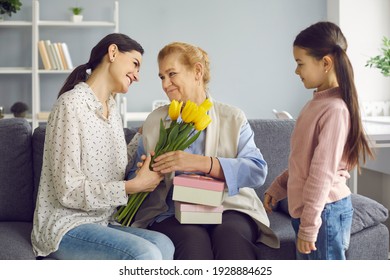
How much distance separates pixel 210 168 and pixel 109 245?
0.41 metres

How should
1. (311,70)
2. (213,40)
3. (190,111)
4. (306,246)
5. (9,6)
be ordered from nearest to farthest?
(306,246) < (311,70) < (190,111) < (9,6) < (213,40)

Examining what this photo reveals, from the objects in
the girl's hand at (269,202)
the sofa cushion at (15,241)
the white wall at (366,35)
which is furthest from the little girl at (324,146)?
the white wall at (366,35)

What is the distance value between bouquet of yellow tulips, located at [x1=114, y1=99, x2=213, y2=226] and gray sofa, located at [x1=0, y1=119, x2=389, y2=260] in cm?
33

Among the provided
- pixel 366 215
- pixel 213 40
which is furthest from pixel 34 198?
pixel 213 40

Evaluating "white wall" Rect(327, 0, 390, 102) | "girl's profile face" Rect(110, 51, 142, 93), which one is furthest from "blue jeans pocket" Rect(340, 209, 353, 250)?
"white wall" Rect(327, 0, 390, 102)

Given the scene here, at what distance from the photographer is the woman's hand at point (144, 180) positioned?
188 centimetres

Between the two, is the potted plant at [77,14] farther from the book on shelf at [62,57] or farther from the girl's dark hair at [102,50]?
the girl's dark hair at [102,50]

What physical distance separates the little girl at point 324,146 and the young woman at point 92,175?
17.1 inches

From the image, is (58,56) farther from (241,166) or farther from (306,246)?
(306,246)

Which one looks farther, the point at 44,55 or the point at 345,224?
the point at 44,55

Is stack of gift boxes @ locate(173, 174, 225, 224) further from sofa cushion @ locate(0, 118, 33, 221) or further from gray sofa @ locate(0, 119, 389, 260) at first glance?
sofa cushion @ locate(0, 118, 33, 221)

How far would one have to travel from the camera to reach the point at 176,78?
2066 mm

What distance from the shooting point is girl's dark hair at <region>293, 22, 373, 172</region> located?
1697mm
